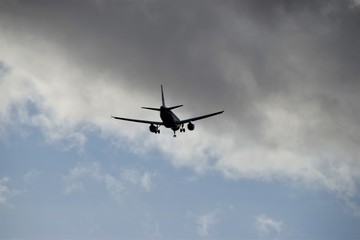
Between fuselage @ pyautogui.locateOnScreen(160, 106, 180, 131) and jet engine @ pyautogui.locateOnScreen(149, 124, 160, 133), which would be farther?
jet engine @ pyautogui.locateOnScreen(149, 124, 160, 133)

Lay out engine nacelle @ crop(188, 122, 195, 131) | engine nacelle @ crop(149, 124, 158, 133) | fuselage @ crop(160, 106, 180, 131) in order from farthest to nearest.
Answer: engine nacelle @ crop(188, 122, 195, 131), engine nacelle @ crop(149, 124, 158, 133), fuselage @ crop(160, 106, 180, 131)

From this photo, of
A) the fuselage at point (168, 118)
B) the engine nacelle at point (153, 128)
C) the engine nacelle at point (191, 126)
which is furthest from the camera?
the engine nacelle at point (191, 126)

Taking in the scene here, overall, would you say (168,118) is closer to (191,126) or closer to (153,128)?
(153,128)

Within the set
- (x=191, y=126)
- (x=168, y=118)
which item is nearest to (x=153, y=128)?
(x=168, y=118)

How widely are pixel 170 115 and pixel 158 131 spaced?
20.9ft

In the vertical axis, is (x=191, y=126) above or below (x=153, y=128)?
above

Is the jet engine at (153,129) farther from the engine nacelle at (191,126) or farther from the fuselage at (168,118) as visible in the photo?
the engine nacelle at (191,126)

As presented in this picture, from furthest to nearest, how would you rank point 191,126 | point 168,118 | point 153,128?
point 191,126 < point 153,128 < point 168,118

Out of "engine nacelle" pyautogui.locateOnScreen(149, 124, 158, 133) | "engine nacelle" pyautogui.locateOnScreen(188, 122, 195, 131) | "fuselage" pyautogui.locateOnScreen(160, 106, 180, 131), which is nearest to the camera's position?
"fuselage" pyautogui.locateOnScreen(160, 106, 180, 131)

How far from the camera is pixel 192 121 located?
132 metres

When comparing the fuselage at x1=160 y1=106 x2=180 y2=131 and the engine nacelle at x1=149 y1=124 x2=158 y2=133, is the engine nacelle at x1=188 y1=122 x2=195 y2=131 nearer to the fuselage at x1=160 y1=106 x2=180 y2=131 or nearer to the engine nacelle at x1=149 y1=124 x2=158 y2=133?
the fuselage at x1=160 y1=106 x2=180 y2=131

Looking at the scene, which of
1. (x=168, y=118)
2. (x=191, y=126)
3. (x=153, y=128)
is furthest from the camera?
(x=191, y=126)

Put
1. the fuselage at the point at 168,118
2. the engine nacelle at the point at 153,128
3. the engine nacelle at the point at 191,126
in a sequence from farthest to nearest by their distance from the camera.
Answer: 1. the engine nacelle at the point at 191,126
2. the engine nacelle at the point at 153,128
3. the fuselage at the point at 168,118

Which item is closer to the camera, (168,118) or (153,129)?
(168,118)
